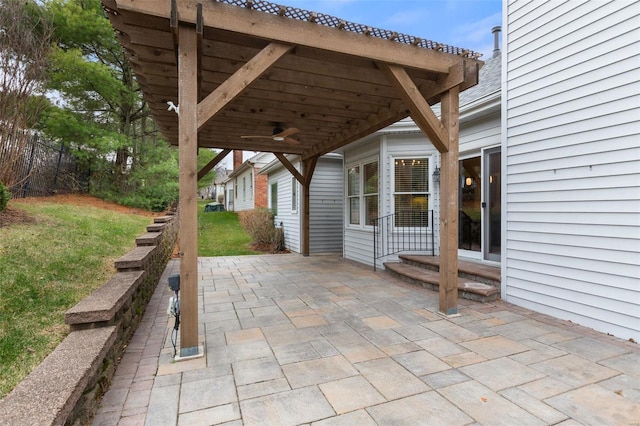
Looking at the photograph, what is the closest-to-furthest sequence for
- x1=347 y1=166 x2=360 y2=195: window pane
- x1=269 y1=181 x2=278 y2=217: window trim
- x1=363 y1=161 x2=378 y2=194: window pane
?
x1=363 y1=161 x2=378 y2=194: window pane, x1=347 y1=166 x2=360 y2=195: window pane, x1=269 y1=181 x2=278 y2=217: window trim

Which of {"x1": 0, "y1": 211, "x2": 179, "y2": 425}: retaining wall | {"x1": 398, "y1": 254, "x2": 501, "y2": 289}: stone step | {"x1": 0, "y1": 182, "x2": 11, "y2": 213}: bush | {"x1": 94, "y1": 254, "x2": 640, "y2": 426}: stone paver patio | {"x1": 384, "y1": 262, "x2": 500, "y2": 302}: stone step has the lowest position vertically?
{"x1": 94, "y1": 254, "x2": 640, "y2": 426}: stone paver patio

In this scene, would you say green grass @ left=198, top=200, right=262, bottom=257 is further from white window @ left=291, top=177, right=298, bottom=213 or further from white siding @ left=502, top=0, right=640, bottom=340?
white siding @ left=502, top=0, right=640, bottom=340

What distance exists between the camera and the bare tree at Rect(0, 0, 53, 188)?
480 cm

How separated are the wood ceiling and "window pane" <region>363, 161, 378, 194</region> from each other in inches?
59.8

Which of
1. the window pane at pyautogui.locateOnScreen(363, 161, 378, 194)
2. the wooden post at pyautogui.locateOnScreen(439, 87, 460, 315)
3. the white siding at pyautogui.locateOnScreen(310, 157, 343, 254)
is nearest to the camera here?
the wooden post at pyautogui.locateOnScreen(439, 87, 460, 315)

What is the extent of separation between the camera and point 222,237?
37.7 ft

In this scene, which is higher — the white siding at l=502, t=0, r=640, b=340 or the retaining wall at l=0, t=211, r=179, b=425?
the white siding at l=502, t=0, r=640, b=340

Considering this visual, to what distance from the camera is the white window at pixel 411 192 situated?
20.3ft

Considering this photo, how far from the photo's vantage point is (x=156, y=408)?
6.36 ft

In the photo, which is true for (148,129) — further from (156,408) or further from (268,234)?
(156,408)

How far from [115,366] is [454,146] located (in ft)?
12.2

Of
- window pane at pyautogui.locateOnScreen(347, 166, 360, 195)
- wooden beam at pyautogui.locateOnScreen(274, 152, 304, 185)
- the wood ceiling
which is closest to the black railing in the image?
window pane at pyautogui.locateOnScreen(347, 166, 360, 195)

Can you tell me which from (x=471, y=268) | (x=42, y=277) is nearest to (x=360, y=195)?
(x=471, y=268)

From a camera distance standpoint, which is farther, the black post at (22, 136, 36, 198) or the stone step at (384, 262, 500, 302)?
the black post at (22, 136, 36, 198)
